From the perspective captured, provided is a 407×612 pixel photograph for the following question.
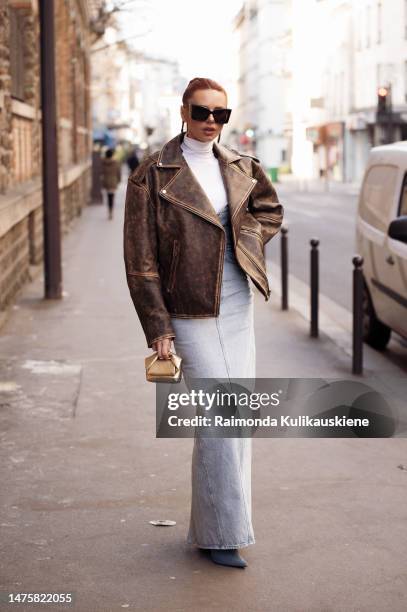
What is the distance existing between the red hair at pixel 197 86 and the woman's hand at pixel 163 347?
90cm

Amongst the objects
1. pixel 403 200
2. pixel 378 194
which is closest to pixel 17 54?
pixel 378 194

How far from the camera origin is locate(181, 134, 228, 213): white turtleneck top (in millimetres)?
4641

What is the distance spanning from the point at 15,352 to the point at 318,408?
3.11 m

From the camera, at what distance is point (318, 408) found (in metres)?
7.82

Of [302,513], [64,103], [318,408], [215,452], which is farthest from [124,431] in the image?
[64,103]

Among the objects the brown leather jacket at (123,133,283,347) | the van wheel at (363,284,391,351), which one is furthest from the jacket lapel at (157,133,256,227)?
the van wheel at (363,284,391,351)

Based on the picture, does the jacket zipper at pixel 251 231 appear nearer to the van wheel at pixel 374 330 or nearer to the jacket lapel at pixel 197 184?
the jacket lapel at pixel 197 184

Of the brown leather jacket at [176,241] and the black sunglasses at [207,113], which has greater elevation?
the black sunglasses at [207,113]

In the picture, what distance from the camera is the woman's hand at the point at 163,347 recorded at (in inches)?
179

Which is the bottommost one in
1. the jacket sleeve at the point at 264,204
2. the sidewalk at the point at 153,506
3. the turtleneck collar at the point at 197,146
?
the sidewalk at the point at 153,506

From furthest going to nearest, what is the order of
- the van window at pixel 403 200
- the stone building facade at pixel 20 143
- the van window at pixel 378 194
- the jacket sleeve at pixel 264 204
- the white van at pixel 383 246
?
1. the stone building facade at pixel 20 143
2. the van window at pixel 378 194
3. the van window at pixel 403 200
4. the white van at pixel 383 246
5. the jacket sleeve at pixel 264 204

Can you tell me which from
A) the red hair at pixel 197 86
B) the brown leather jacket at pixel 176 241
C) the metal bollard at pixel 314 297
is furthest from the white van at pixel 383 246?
the red hair at pixel 197 86

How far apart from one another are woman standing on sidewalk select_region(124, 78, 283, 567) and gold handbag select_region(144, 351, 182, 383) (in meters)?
0.05

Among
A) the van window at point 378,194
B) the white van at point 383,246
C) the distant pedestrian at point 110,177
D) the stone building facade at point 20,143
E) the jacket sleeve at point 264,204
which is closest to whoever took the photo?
the jacket sleeve at point 264,204
